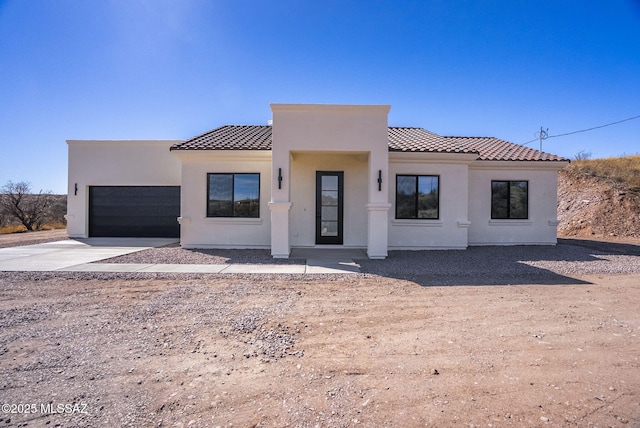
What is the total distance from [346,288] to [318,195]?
20.0ft

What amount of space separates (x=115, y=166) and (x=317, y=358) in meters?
16.5

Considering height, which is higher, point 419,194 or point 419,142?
point 419,142

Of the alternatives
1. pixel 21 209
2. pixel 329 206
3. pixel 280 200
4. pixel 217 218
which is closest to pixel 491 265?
pixel 329 206

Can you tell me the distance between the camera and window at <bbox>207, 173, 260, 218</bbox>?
12211mm

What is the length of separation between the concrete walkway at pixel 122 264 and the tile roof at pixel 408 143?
14.3ft

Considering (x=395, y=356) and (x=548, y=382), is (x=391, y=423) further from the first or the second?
(x=548, y=382)

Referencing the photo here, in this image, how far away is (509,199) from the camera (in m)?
13.4

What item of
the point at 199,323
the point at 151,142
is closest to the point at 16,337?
the point at 199,323

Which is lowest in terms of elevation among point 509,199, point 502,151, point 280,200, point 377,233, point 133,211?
point 377,233

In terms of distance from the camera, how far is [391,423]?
100 inches

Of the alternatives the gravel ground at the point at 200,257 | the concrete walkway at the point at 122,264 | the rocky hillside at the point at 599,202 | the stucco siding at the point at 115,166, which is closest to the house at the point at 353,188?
the gravel ground at the point at 200,257

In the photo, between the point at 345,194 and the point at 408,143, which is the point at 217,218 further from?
the point at 408,143

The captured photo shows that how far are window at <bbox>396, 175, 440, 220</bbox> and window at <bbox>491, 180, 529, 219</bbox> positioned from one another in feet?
10.0

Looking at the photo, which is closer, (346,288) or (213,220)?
(346,288)
